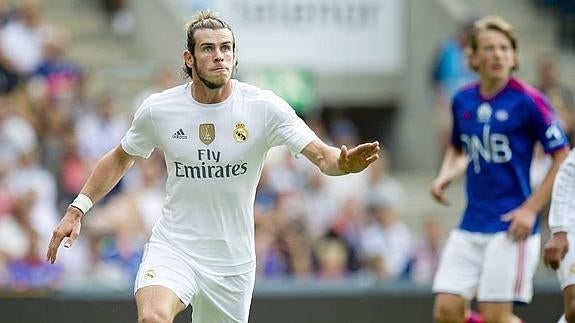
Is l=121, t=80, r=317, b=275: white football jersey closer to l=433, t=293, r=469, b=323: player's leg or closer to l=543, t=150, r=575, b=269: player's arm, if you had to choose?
l=543, t=150, r=575, b=269: player's arm

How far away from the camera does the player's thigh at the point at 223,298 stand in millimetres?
9344

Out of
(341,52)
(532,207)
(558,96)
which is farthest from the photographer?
(341,52)

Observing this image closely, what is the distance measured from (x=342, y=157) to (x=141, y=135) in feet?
4.58

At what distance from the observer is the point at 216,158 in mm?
9242

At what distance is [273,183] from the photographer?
16.5m

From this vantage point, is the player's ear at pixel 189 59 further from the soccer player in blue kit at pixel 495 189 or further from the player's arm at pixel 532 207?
the player's arm at pixel 532 207

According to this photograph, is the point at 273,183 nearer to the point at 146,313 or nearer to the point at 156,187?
the point at 156,187

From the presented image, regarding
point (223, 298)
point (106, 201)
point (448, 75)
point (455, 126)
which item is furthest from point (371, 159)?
point (448, 75)

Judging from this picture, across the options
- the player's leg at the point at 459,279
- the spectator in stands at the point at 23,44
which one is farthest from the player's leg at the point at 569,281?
the spectator in stands at the point at 23,44

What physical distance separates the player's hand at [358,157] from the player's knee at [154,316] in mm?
1283

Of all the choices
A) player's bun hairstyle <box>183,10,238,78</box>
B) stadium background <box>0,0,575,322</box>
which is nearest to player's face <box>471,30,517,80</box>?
player's bun hairstyle <box>183,10,238,78</box>

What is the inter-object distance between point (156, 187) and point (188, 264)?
19.8ft

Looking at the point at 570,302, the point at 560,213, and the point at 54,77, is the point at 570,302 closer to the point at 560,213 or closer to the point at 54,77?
the point at 560,213

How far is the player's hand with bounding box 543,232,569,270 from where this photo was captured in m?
9.41
